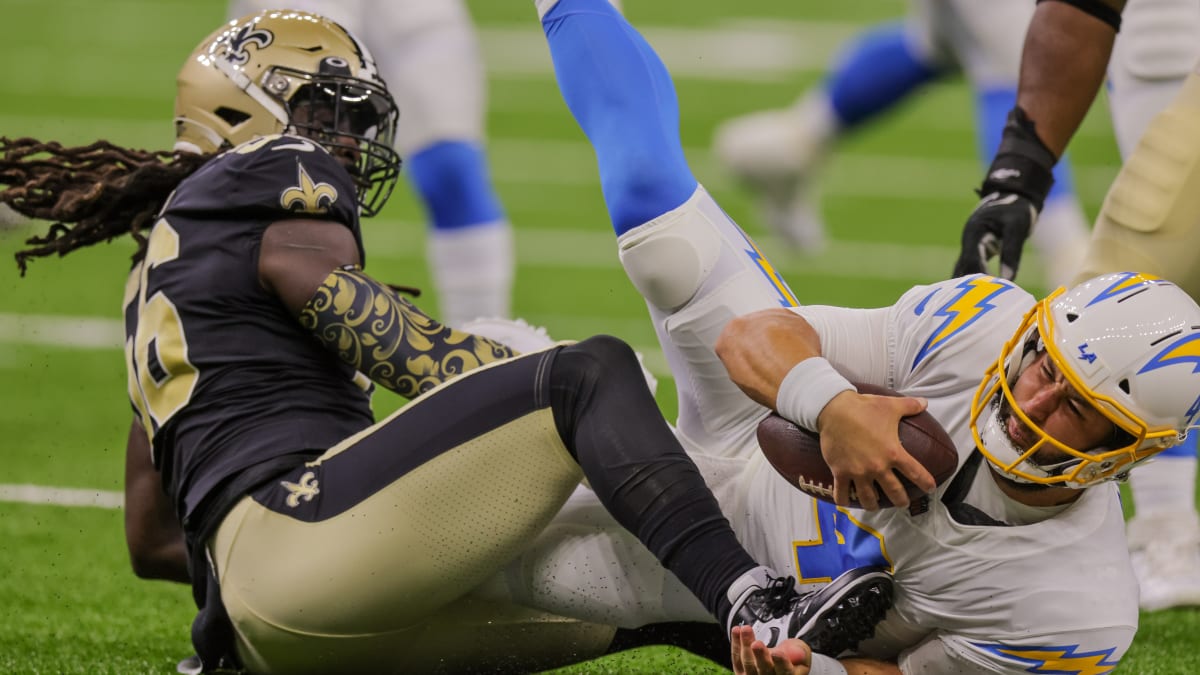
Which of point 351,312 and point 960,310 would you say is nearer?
point 960,310

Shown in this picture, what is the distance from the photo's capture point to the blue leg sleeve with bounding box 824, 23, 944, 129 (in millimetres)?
5727

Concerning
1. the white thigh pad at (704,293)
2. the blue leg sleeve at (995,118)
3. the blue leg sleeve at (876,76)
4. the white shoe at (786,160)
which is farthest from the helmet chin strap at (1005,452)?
the white shoe at (786,160)

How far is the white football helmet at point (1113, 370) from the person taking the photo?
2334 millimetres

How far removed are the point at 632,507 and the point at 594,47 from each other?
2.79 feet

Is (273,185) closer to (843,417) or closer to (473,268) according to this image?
(843,417)

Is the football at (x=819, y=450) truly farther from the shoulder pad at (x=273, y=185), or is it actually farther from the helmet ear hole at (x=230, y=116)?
the helmet ear hole at (x=230, y=116)

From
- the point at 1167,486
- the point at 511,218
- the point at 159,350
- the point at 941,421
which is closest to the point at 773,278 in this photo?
the point at 941,421

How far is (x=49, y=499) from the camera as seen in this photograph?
4258mm

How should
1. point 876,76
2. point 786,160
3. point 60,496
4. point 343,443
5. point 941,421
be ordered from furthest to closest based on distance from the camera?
point 786,160 → point 876,76 → point 60,496 → point 343,443 → point 941,421

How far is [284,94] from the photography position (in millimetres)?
3182

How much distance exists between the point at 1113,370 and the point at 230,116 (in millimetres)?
1629

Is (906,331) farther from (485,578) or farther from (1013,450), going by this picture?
(485,578)

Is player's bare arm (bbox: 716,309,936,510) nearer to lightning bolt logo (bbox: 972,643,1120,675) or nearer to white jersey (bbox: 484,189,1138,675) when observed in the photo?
white jersey (bbox: 484,189,1138,675)

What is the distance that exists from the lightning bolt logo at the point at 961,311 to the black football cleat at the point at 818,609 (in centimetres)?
33
